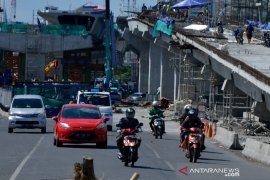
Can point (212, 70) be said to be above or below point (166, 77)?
above

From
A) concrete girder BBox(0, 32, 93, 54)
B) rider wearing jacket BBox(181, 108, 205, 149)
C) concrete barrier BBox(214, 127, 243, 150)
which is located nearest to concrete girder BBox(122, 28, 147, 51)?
concrete girder BBox(0, 32, 93, 54)

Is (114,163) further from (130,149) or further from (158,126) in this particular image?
(158,126)

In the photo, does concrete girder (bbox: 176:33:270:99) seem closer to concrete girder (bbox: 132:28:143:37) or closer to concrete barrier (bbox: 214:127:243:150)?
concrete barrier (bbox: 214:127:243:150)

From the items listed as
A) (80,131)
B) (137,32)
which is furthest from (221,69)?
(137,32)

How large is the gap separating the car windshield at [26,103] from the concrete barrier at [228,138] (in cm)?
839

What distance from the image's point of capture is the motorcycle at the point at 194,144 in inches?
1090

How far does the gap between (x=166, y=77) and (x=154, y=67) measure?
8.89 meters

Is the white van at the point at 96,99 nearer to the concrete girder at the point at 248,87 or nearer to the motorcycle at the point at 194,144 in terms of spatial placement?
the concrete girder at the point at 248,87

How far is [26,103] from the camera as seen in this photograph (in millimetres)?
46031

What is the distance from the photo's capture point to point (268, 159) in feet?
96.9

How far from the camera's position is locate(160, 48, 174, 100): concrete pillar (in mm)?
99312

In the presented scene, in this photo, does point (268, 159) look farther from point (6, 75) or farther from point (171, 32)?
point (6, 75)

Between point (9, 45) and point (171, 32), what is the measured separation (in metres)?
45.1

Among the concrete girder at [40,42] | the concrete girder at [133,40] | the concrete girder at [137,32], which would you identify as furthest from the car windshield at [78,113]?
the concrete girder at [40,42]
